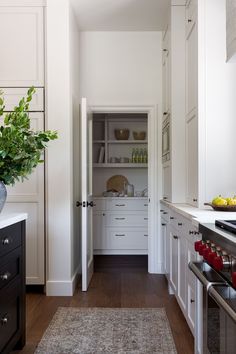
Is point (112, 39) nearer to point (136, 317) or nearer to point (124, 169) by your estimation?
point (124, 169)

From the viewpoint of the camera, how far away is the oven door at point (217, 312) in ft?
4.25

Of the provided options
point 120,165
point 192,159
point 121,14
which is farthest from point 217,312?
point 120,165

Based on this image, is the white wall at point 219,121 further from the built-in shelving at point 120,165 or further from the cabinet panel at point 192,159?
the built-in shelving at point 120,165

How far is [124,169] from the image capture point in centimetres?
590

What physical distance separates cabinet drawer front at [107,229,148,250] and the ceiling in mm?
2735

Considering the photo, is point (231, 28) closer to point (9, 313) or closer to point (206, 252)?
point (206, 252)

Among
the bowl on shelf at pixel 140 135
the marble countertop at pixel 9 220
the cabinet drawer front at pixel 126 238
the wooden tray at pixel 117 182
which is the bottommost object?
the cabinet drawer front at pixel 126 238

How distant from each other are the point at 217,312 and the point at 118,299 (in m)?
1.99

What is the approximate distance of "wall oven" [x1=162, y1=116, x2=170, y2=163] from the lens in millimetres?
3740

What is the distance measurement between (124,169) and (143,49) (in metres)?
2.10

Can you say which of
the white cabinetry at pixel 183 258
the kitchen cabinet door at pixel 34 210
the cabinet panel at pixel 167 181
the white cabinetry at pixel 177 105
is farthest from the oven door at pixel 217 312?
the kitchen cabinet door at pixel 34 210

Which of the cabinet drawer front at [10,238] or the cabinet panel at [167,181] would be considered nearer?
the cabinet drawer front at [10,238]

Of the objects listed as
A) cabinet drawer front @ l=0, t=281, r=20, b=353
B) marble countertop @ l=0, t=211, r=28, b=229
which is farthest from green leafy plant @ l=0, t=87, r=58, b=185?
cabinet drawer front @ l=0, t=281, r=20, b=353

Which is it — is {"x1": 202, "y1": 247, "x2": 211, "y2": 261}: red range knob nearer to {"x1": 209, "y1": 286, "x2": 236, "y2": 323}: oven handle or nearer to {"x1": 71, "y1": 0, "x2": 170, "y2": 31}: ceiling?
{"x1": 209, "y1": 286, "x2": 236, "y2": 323}: oven handle
